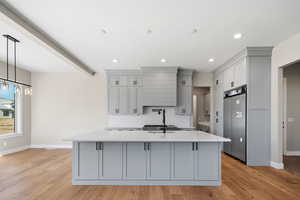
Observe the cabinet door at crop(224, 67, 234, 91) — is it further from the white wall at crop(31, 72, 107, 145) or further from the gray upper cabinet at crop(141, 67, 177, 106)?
the white wall at crop(31, 72, 107, 145)

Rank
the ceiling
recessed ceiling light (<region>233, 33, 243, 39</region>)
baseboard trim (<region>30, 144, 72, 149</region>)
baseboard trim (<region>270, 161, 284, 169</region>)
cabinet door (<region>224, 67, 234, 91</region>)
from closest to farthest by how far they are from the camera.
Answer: the ceiling
recessed ceiling light (<region>233, 33, 243, 39</region>)
baseboard trim (<region>270, 161, 284, 169</region>)
cabinet door (<region>224, 67, 234, 91</region>)
baseboard trim (<region>30, 144, 72, 149</region>)

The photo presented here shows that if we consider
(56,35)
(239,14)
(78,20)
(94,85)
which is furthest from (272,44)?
(94,85)

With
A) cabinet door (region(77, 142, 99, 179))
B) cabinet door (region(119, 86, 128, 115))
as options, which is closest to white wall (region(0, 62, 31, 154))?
cabinet door (region(119, 86, 128, 115))

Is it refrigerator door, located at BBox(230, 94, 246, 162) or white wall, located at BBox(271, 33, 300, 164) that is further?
refrigerator door, located at BBox(230, 94, 246, 162)

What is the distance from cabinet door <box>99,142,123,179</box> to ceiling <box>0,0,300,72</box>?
197cm

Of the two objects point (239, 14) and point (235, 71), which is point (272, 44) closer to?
point (235, 71)

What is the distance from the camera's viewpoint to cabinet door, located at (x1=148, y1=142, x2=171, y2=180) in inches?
114

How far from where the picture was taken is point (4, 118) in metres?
5.20

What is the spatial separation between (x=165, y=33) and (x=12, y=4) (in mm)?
2203

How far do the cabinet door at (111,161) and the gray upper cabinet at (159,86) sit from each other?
8.48 feet

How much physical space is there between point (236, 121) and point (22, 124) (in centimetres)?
641

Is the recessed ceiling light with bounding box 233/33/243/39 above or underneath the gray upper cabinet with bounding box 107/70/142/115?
Result: above

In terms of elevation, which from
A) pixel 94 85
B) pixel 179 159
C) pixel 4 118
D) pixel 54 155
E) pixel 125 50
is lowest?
pixel 54 155

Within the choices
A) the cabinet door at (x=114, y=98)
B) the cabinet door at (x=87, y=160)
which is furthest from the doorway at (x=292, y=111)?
the cabinet door at (x=87, y=160)
